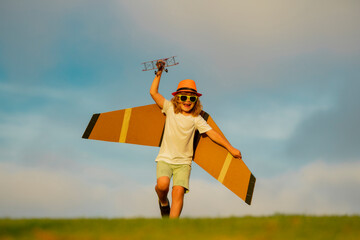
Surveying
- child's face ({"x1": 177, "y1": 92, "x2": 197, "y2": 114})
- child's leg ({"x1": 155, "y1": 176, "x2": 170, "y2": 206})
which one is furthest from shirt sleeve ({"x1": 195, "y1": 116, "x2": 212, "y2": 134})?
child's leg ({"x1": 155, "y1": 176, "x2": 170, "y2": 206})

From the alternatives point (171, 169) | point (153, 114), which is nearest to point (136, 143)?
point (153, 114)

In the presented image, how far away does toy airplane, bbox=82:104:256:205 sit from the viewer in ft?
21.2

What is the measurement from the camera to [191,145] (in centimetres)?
606

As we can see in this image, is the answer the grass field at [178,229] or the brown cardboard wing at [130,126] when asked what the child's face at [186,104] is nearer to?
the brown cardboard wing at [130,126]

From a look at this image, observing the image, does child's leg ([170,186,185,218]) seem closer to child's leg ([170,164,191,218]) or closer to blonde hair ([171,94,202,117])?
child's leg ([170,164,191,218])

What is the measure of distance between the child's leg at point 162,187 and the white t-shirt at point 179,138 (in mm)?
276

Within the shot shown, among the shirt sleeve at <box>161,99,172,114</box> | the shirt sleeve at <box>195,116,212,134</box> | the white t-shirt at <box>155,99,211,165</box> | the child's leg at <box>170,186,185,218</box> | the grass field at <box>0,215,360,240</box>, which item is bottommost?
the grass field at <box>0,215,360,240</box>

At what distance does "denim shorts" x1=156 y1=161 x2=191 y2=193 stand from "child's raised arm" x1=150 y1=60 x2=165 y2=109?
3.17 feet

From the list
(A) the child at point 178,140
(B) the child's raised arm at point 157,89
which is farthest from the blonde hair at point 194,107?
(B) the child's raised arm at point 157,89

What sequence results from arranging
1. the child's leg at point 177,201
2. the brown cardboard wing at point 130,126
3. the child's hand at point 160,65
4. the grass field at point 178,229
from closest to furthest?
the grass field at point 178,229 < the child's leg at point 177,201 < the child's hand at point 160,65 < the brown cardboard wing at point 130,126

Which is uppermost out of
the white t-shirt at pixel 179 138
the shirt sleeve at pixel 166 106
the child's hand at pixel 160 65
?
the child's hand at pixel 160 65

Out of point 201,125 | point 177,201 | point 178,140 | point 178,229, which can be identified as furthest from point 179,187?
point 178,229

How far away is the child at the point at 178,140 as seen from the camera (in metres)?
5.76

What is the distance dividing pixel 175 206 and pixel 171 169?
53 cm
